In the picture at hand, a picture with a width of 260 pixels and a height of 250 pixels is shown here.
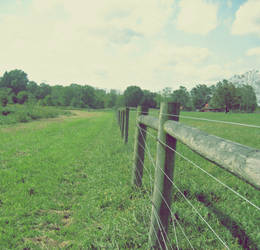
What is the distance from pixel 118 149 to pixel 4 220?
395 centimetres

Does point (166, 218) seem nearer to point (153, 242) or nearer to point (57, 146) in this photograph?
point (153, 242)

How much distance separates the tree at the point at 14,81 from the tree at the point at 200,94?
281 feet

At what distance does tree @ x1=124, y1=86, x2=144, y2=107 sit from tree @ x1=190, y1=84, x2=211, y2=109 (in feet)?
109

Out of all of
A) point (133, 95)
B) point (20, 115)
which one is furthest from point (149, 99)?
point (20, 115)

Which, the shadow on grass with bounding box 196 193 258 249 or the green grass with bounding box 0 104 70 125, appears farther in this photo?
the green grass with bounding box 0 104 70 125

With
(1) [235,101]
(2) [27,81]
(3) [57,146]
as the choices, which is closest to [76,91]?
(2) [27,81]

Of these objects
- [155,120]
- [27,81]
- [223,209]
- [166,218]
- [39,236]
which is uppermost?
[27,81]

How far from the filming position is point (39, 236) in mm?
2652

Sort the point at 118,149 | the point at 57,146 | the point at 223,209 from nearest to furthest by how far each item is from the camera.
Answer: the point at 223,209 < the point at 118,149 < the point at 57,146

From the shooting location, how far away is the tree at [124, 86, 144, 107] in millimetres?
98938

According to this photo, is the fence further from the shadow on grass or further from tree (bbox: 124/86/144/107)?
tree (bbox: 124/86/144/107)

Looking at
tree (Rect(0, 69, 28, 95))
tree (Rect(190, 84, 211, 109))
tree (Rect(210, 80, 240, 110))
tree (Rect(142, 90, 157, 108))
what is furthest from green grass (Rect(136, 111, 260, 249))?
tree (Rect(190, 84, 211, 109))

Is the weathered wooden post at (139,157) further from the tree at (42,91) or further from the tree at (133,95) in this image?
the tree at (42,91)

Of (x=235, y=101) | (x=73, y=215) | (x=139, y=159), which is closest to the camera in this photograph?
(x=73, y=215)
